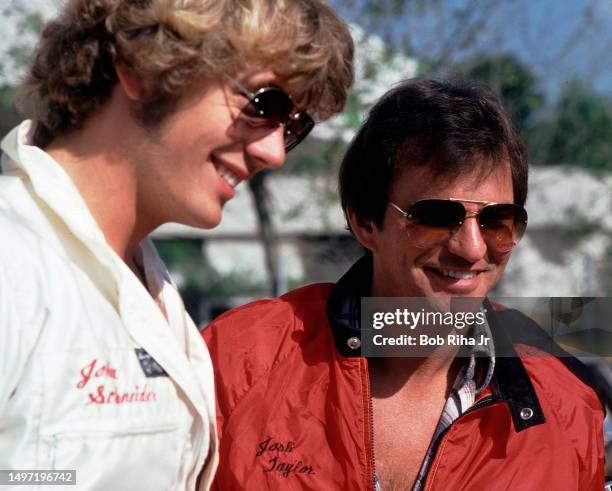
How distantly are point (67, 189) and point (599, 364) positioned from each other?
13.0 ft

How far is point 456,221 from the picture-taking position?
8.26ft

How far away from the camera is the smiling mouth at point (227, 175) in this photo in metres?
1.93

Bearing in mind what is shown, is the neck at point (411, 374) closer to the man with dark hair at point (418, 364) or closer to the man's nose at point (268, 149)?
the man with dark hair at point (418, 364)

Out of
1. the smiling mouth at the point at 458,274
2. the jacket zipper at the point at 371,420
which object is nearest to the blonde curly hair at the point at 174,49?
the smiling mouth at the point at 458,274

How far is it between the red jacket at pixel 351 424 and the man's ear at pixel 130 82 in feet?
3.22

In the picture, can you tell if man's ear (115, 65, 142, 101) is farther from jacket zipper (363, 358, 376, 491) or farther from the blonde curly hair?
jacket zipper (363, 358, 376, 491)

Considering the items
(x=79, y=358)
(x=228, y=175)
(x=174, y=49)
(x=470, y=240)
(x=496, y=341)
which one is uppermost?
(x=174, y=49)

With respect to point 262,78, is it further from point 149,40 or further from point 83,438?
point 83,438

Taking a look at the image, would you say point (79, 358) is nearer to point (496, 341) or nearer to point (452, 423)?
point (452, 423)

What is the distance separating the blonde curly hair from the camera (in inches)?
72.2

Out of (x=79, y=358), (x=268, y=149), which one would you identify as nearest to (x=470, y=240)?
(x=268, y=149)

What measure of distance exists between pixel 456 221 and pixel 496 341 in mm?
400

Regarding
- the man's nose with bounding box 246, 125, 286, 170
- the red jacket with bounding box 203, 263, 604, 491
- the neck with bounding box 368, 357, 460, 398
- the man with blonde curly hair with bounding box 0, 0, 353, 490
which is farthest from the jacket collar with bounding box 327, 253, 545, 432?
the man's nose with bounding box 246, 125, 286, 170

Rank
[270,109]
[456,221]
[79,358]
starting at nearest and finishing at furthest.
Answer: [79,358] → [270,109] → [456,221]
